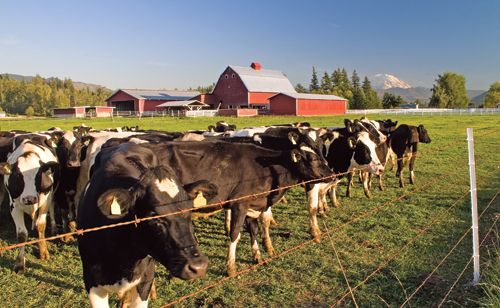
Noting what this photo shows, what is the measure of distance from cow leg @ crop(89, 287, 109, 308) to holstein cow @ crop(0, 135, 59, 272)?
306 cm

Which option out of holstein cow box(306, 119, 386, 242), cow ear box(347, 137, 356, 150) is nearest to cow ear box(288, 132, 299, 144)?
holstein cow box(306, 119, 386, 242)

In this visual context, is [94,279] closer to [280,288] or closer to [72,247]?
[280,288]

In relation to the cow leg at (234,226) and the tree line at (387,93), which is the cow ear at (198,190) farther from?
the tree line at (387,93)

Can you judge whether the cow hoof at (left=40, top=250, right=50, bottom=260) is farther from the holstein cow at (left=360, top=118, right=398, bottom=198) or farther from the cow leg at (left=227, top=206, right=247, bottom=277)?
the holstein cow at (left=360, top=118, right=398, bottom=198)

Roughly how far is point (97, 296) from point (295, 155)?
404 centimetres

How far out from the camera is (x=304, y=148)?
728cm

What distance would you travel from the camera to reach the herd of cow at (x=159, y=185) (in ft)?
10.7

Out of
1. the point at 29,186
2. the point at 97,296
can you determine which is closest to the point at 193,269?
the point at 97,296

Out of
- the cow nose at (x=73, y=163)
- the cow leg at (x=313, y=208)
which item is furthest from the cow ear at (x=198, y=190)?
the cow nose at (x=73, y=163)

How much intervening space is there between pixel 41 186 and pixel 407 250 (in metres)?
6.20

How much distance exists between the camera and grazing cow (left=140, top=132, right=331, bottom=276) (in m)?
6.26

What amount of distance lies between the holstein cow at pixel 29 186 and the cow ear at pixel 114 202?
385 centimetres

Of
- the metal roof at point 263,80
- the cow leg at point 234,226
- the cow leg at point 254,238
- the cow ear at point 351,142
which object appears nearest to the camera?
the cow leg at point 234,226

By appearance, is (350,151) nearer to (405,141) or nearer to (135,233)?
(405,141)
